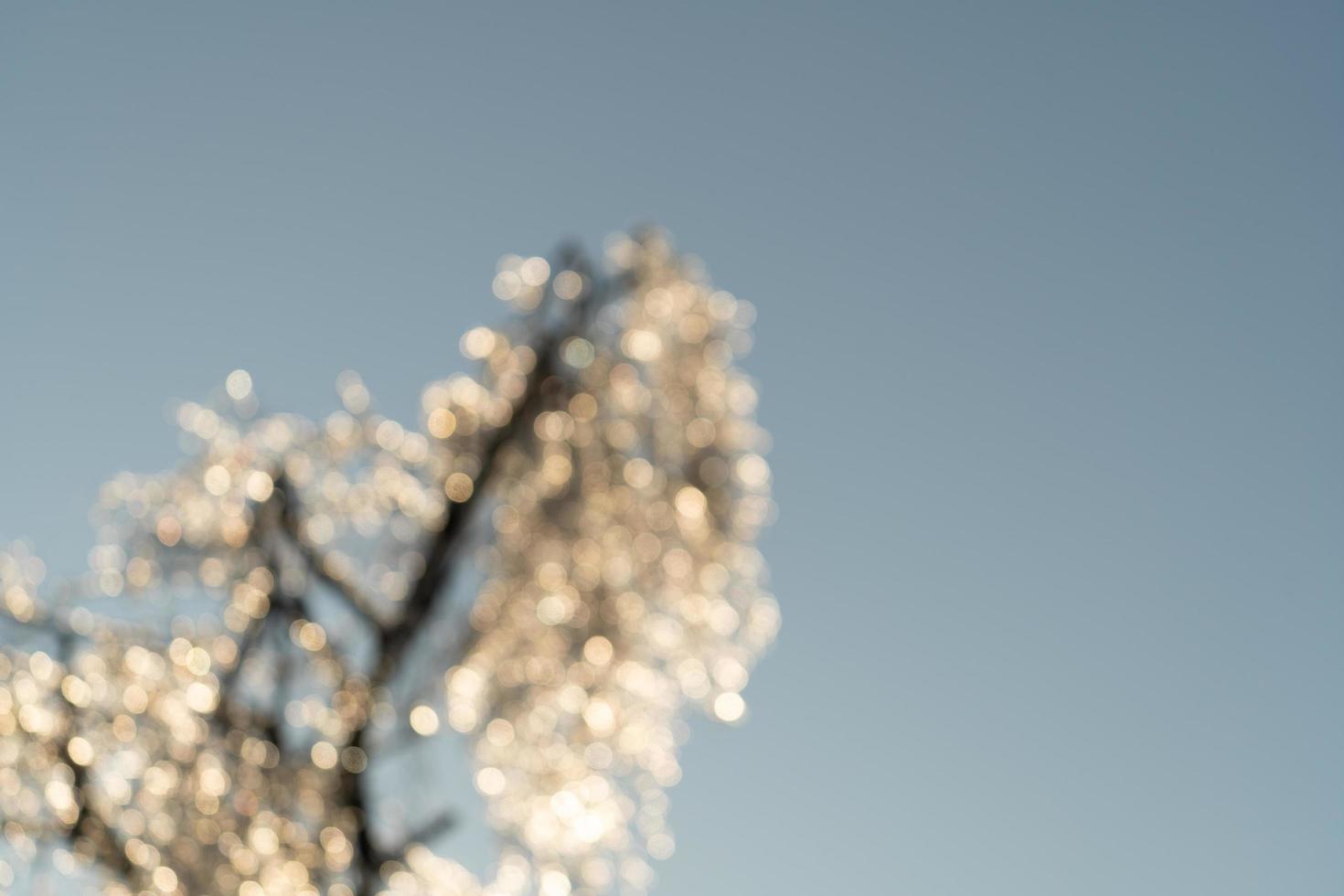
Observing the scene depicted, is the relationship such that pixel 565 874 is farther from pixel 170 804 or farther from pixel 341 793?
pixel 170 804

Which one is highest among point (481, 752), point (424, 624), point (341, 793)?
point (424, 624)

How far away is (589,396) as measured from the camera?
2.66 meters

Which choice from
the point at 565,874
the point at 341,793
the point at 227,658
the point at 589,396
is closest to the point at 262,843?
the point at 341,793

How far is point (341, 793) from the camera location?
7.59 feet

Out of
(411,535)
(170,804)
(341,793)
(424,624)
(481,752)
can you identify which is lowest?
(170,804)

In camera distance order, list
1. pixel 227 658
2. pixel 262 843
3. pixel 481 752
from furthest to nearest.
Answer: pixel 481 752 → pixel 227 658 → pixel 262 843

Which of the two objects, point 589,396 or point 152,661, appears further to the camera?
point 589,396

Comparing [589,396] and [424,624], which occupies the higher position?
[589,396]

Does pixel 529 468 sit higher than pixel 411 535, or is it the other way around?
pixel 529 468

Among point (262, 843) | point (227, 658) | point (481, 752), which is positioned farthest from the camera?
point (481, 752)

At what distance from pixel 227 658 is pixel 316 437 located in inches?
23.1

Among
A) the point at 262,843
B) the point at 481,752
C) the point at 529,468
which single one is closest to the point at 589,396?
the point at 529,468

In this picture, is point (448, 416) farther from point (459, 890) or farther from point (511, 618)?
point (459, 890)

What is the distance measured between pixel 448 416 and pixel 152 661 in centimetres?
87
